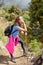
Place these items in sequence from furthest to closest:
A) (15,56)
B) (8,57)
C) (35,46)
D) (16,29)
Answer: (35,46) → (15,56) → (8,57) → (16,29)

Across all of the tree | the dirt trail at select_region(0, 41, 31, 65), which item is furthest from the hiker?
the tree

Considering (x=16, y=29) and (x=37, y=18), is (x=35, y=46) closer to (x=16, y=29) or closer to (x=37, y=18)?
(x=16, y=29)

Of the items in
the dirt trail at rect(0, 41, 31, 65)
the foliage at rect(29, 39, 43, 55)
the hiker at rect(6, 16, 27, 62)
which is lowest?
the foliage at rect(29, 39, 43, 55)

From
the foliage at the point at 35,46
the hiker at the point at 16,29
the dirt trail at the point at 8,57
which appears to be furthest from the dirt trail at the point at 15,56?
the foliage at the point at 35,46

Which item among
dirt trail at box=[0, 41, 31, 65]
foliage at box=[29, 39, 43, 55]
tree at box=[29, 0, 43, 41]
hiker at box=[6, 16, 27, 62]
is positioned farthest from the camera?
tree at box=[29, 0, 43, 41]

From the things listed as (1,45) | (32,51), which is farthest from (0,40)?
(32,51)

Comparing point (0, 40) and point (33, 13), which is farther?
point (33, 13)

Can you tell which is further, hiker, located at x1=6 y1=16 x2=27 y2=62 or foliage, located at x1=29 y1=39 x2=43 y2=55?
foliage, located at x1=29 y1=39 x2=43 y2=55

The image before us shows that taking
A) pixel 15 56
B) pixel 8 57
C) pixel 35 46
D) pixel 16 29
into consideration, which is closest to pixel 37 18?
pixel 35 46

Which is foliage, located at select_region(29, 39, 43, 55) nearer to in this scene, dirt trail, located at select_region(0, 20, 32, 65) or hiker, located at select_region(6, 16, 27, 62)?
dirt trail, located at select_region(0, 20, 32, 65)

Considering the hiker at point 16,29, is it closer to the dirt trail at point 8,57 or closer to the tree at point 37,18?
the dirt trail at point 8,57

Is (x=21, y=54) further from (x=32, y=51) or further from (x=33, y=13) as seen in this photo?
(x=33, y=13)

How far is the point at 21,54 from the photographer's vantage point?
11344mm

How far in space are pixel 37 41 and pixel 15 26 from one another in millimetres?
3401
